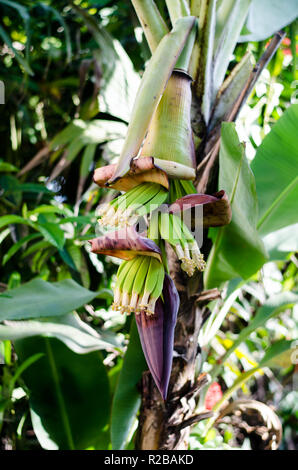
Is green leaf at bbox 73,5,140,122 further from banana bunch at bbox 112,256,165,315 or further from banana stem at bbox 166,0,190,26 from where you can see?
banana bunch at bbox 112,256,165,315

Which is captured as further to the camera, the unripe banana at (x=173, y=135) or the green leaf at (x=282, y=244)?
the green leaf at (x=282, y=244)

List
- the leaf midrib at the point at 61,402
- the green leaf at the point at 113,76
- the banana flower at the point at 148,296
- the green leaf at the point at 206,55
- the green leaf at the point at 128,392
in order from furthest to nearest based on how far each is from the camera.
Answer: the green leaf at the point at 113,76 < the leaf midrib at the point at 61,402 < the green leaf at the point at 128,392 < the green leaf at the point at 206,55 < the banana flower at the point at 148,296

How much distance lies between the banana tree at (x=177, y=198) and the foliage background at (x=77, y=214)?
0.32 ft

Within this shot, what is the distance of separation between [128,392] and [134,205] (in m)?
0.34

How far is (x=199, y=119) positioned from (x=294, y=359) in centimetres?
39

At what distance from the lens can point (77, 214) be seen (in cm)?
92

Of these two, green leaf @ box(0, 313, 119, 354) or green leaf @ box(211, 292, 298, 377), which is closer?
green leaf @ box(0, 313, 119, 354)

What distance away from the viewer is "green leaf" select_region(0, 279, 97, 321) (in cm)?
54

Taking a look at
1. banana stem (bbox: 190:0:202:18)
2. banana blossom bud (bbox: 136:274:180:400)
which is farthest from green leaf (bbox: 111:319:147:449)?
banana stem (bbox: 190:0:202:18)

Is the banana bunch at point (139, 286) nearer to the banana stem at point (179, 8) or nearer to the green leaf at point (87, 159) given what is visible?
the banana stem at point (179, 8)

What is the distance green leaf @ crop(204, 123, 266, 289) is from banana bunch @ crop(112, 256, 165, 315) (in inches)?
5.2

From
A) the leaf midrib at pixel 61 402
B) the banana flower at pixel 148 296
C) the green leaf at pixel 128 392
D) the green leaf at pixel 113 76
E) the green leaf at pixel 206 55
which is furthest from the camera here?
the green leaf at pixel 113 76

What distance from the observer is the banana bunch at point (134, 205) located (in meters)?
0.36

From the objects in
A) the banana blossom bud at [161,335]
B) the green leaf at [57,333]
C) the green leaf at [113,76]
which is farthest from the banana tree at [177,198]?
the green leaf at [113,76]
